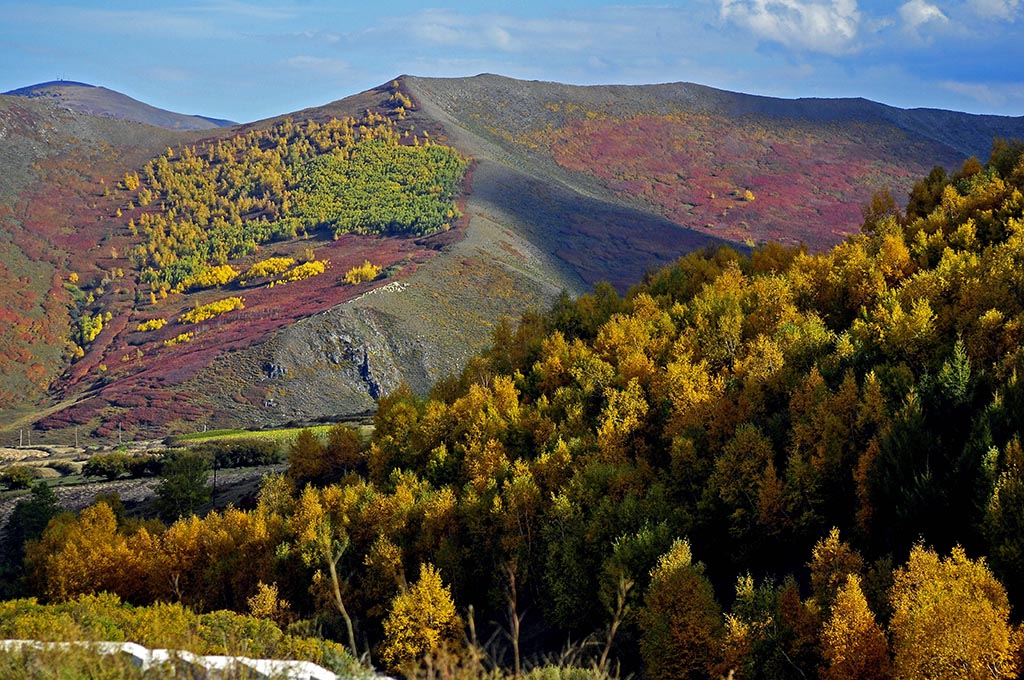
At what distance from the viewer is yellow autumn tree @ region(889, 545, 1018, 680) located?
93.7ft

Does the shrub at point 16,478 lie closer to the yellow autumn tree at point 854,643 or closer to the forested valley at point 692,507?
the forested valley at point 692,507

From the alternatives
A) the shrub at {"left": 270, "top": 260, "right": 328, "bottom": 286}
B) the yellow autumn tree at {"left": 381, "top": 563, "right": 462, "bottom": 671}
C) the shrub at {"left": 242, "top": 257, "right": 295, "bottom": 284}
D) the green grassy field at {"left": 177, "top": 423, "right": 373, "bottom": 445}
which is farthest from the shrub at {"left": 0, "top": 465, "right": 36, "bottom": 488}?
the shrub at {"left": 242, "top": 257, "right": 295, "bottom": 284}

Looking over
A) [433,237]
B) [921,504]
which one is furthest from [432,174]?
[921,504]

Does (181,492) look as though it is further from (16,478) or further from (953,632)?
(953,632)

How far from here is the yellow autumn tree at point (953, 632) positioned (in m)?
28.6

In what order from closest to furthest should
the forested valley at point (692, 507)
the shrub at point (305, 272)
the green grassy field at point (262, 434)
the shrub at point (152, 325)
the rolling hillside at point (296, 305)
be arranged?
1. the forested valley at point (692, 507)
2. the green grassy field at point (262, 434)
3. the rolling hillside at point (296, 305)
4. the shrub at point (152, 325)
5. the shrub at point (305, 272)

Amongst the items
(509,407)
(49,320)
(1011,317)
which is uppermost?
(1011,317)

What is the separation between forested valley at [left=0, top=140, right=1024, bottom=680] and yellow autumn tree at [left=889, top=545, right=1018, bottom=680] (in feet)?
0.29

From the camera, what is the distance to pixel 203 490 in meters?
68.4

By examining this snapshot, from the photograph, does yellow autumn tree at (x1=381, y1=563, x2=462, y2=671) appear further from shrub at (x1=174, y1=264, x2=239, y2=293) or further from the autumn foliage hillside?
shrub at (x1=174, y1=264, x2=239, y2=293)

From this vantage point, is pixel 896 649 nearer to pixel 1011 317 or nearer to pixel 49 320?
pixel 1011 317

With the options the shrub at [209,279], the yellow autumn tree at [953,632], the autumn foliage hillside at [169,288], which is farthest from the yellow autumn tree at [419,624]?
the shrub at [209,279]

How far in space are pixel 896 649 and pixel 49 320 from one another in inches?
6533

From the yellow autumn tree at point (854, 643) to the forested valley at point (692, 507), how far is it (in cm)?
8
